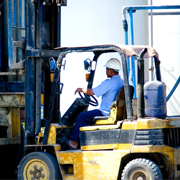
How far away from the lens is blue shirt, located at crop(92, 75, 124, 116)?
626cm

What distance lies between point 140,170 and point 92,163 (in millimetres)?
689

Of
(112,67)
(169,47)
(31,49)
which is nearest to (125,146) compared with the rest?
(112,67)

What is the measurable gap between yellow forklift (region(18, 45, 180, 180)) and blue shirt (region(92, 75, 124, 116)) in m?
0.18

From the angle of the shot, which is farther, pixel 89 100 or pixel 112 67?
pixel 89 100

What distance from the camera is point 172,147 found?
5.95 meters

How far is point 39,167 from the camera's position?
20.6ft

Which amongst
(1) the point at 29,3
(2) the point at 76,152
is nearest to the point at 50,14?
(1) the point at 29,3

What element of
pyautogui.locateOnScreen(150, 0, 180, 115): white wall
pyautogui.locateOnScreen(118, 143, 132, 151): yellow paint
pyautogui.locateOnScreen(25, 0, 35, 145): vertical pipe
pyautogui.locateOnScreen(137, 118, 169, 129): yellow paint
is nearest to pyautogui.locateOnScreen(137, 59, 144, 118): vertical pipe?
pyautogui.locateOnScreen(137, 118, 169, 129): yellow paint

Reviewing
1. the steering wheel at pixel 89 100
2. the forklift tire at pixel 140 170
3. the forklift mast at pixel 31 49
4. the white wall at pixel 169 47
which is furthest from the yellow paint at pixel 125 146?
the white wall at pixel 169 47

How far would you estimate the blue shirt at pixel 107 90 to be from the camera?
20.5 feet

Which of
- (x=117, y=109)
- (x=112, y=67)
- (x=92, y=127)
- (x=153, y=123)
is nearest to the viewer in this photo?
(x=153, y=123)

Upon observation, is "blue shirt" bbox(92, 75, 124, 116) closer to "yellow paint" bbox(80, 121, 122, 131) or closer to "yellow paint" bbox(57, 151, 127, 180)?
"yellow paint" bbox(80, 121, 122, 131)

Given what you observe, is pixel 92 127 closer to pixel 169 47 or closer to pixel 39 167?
pixel 39 167

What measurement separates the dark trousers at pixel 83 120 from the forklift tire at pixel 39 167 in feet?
1.48
